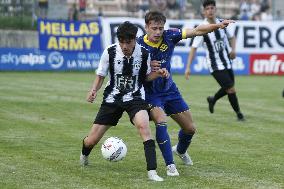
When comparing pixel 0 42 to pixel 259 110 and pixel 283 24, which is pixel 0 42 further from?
pixel 259 110

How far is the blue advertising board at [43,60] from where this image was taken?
3016cm

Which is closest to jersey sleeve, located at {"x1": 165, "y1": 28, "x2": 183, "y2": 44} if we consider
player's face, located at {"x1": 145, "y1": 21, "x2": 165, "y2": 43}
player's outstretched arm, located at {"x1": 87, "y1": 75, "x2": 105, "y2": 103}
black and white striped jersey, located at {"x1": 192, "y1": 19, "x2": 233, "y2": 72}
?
player's face, located at {"x1": 145, "y1": 21, "x2": 165, "y2": 43}

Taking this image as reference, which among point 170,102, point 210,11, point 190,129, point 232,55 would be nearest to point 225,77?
point 232,55

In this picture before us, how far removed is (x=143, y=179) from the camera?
8.58 m

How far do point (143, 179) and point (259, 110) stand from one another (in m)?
9.17

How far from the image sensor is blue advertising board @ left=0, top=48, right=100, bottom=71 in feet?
98.9

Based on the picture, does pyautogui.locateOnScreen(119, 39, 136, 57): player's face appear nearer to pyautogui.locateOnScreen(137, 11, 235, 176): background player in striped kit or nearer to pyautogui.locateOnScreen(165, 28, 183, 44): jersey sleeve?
pyautogui.locateOnScreen(137, 11, 235, 176): background player in striped kit

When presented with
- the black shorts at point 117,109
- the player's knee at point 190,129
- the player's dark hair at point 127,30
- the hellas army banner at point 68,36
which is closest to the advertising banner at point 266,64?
the hellas army banner at point 68,36

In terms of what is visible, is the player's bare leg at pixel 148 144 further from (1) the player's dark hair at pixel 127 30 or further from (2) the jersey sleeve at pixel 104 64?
(1) the player's dark hair at pixel 127 30

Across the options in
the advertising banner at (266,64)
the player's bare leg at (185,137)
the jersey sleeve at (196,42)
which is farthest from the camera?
the advertising banner at (266,64)

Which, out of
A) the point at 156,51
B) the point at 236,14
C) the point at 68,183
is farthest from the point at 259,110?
the point at 236,14

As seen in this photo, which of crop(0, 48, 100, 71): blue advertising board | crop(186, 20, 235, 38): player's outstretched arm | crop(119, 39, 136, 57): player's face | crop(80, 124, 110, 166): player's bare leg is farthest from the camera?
crop(0, 48, 100, 71): blue advertising board

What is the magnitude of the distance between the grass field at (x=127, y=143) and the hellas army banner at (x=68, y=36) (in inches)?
369

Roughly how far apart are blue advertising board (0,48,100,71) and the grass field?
8.99 meters
